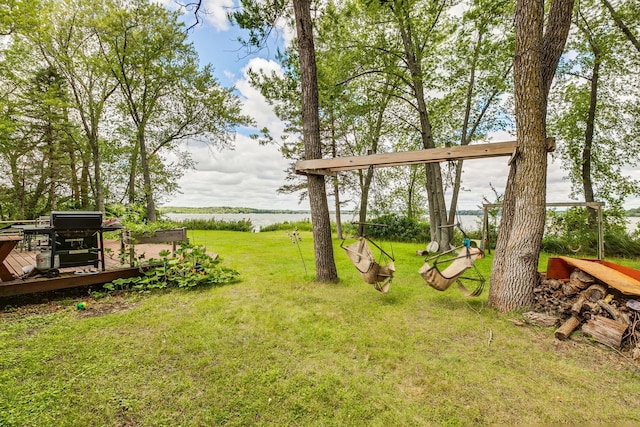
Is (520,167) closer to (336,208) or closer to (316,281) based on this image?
(316,281)

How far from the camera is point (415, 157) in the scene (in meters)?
3.41

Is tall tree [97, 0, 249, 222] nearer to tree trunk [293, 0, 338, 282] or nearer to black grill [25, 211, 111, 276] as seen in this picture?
black grill [25, 211, 111, 276]

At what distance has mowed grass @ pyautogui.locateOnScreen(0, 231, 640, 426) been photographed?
5.52ft

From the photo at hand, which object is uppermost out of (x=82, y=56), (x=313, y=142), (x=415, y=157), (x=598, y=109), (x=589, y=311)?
(x=82, y=56)

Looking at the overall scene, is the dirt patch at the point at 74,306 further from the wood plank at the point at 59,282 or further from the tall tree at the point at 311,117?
the tall tree at the point at 311,117

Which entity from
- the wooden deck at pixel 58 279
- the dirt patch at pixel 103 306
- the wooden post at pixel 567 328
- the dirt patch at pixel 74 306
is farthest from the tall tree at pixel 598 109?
the wooden deck at pixel 58 279

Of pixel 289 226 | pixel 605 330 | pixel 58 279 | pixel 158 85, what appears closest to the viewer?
pixel 605 330

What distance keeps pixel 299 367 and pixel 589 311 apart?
3.14 metres

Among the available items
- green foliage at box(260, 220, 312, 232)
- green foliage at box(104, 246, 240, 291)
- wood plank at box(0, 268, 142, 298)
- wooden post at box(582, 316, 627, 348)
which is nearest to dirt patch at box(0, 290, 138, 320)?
wood plank at box(0, 268, 142, 298)

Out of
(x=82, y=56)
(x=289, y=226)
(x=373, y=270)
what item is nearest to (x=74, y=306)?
(x=373, y=270)

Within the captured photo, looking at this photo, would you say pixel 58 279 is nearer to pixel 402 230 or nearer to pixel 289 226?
pixel 402 230

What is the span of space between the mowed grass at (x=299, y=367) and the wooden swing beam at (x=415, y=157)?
1.98m

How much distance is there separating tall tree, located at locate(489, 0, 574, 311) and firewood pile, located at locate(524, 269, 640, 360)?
0.21 m

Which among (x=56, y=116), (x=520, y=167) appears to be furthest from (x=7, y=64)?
(x=520, y=167)
